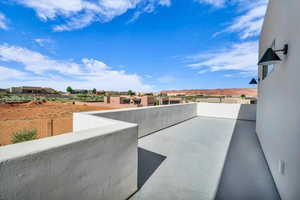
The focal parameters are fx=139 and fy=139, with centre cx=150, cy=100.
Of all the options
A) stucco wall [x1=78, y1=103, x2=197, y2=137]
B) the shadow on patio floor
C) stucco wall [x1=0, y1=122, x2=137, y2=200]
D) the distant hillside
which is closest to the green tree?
the distant hillside

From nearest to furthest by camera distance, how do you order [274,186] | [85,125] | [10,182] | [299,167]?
[10,182] → [299,167] → [274,186] → [85,125]

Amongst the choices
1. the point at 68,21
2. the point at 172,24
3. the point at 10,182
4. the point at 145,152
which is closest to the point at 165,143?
the point at 145,152

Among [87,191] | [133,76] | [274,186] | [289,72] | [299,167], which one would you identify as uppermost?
[133,76]

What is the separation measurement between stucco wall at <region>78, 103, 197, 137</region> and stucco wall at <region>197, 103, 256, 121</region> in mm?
2318

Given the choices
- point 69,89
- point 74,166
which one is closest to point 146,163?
point 74,166

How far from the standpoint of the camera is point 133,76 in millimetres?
29578

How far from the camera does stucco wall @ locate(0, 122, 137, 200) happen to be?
79 cm

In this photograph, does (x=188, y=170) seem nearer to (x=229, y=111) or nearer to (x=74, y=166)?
(x=74, y=166)

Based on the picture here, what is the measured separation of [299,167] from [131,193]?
179cm

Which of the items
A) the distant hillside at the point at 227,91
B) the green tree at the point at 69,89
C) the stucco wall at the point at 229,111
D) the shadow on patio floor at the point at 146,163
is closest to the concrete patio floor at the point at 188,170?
the shadow on patio floor at the point at 146,163

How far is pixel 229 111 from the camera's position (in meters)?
8.25

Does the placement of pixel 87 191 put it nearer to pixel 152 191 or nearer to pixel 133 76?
pixel 152 191

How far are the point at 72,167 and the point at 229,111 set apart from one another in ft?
29.3

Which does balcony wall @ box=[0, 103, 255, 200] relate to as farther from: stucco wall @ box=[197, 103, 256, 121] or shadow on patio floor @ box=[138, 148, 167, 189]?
stucco wall @ box=[197, 103, 256, 121]
